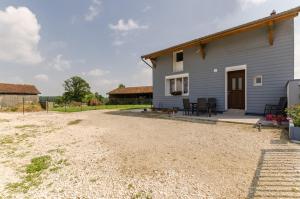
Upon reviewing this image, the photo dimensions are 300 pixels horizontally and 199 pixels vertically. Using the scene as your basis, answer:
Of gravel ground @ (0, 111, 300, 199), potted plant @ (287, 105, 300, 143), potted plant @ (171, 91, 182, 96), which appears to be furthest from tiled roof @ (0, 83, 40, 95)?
potted plant @ (287, 105, 300, 143)

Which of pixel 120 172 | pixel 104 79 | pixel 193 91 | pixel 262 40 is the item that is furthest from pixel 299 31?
pixel 104 79

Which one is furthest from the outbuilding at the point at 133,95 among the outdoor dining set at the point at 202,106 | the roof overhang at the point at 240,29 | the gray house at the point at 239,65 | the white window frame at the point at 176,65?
the outdoor dining set at the point at 202,106

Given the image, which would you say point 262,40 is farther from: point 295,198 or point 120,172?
point 120,172

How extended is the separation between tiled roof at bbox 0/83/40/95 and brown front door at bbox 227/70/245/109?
110 feet

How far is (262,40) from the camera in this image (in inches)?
320

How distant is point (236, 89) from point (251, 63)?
1519mm

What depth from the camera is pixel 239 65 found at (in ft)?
29.4

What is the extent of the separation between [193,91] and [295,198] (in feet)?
30.7

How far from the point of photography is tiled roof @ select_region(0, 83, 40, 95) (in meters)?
28.4

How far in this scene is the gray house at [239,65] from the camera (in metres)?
7.53

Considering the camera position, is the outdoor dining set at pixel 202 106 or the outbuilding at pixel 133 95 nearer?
the outdoor dining set at pixel 202 106

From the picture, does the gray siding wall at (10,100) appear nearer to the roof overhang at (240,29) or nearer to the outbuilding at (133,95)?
the outbuilding at (133,95)

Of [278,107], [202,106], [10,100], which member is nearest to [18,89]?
[10,100]

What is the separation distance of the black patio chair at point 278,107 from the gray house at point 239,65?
23 cm
